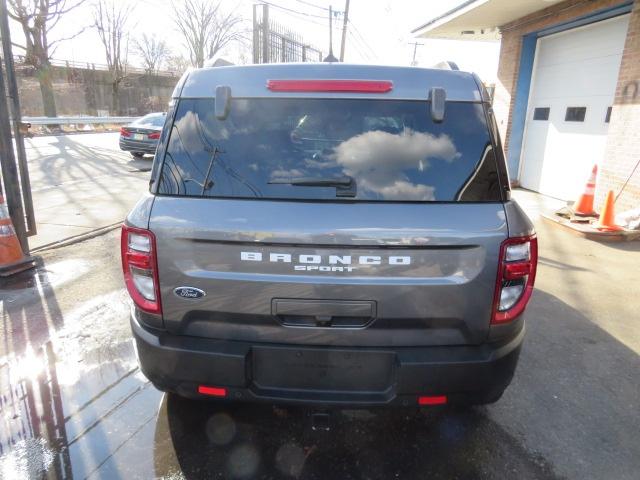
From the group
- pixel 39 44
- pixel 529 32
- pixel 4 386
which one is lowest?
pixel 4 386

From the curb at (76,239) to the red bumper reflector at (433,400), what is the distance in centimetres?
548

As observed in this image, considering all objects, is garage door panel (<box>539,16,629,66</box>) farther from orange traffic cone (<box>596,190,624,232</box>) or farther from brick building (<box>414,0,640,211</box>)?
orange traffic cone (<box>596,190,624,232</box>)

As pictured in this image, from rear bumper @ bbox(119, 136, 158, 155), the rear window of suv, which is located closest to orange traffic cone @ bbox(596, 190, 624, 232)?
the rear window of suv

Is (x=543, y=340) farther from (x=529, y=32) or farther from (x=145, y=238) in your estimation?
(x=529, y=32)

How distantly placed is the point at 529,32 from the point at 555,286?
747cm

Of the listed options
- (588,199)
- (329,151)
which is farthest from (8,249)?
(588,199)

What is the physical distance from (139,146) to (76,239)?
30.3 ft

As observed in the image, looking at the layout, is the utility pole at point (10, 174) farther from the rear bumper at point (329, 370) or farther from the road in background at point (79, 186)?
the rear bumper at point (329, 370)

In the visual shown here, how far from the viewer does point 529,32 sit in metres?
10.1

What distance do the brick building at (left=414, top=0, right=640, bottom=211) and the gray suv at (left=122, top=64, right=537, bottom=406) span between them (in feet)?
21.8

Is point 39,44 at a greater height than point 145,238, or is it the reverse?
point 39,44

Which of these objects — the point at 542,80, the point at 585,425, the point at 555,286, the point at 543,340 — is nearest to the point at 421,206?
the point at 585,425

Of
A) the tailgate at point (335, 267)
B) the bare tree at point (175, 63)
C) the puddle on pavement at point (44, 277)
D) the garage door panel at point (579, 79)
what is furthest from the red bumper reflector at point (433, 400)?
the bare tree at point (175, 63)

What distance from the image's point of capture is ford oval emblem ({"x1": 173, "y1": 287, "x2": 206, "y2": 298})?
6.77 ft
